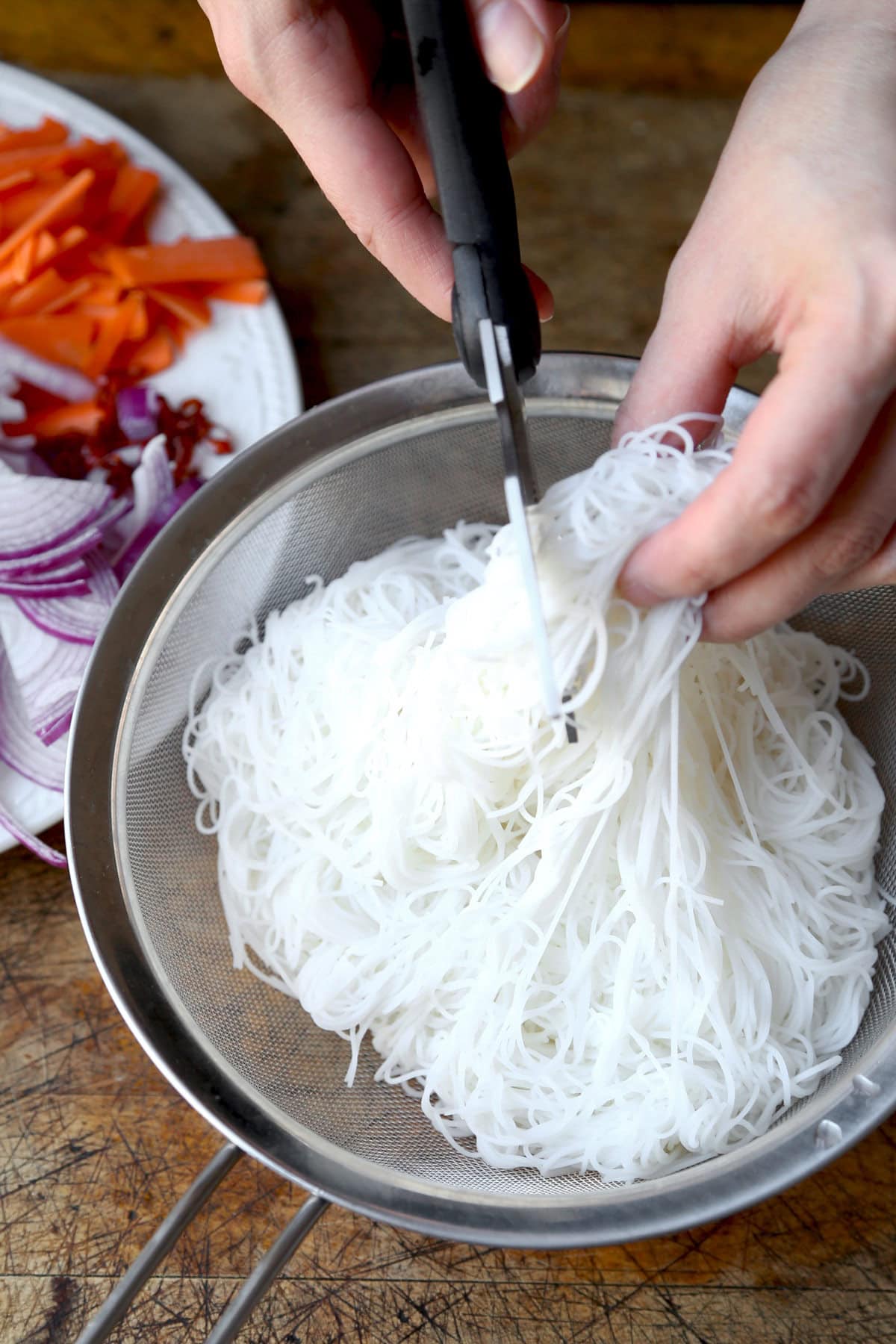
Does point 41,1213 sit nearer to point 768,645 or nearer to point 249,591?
point 249,591

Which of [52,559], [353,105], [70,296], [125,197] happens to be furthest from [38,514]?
[353,105]

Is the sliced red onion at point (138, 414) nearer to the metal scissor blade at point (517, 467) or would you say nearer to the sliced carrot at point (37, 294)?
the sliced carrot at point (37, 294)

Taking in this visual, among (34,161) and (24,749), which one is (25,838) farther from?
(34,161)

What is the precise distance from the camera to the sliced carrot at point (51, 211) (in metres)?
1.87

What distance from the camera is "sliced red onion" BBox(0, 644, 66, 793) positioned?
160cm

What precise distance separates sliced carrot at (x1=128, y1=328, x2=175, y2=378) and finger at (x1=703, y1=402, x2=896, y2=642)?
1.20 m

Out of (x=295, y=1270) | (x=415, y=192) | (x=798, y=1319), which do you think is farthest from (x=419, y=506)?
(x=798, y=1319)

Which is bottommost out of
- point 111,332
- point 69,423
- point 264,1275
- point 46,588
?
point 264,1275

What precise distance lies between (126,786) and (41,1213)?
0.56 meters

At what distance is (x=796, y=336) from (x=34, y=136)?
158 cm

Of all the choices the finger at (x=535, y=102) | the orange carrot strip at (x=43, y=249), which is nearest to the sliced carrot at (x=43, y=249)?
the orange carrot strip at (x=43, y=249)

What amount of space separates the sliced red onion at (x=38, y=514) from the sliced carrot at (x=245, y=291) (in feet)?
1.57

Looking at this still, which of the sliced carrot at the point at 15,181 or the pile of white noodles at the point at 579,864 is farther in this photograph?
the sliced carrot at the point at 15,181

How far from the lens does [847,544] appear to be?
104 centimetres
